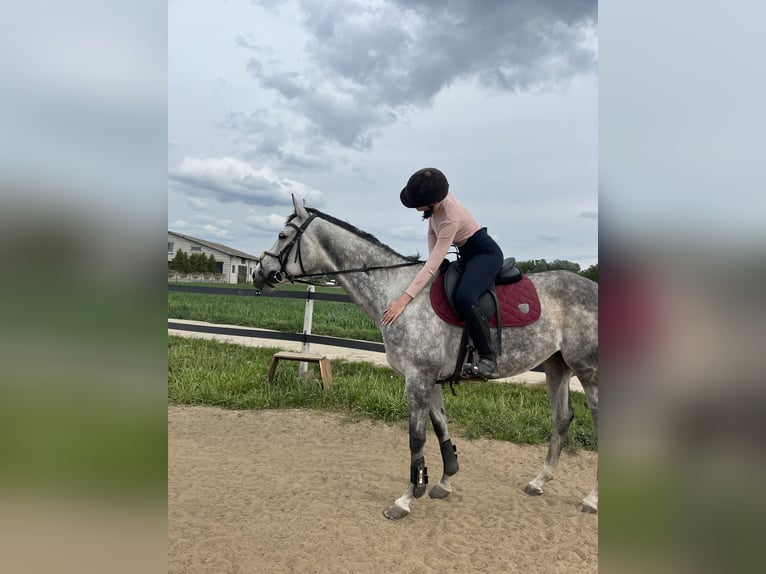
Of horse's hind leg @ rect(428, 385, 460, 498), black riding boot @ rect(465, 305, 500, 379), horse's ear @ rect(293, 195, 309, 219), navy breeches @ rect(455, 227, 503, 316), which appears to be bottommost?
horse's hind leg @ rect(428, 385, 460, 498)

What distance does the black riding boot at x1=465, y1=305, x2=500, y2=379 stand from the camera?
329 cm

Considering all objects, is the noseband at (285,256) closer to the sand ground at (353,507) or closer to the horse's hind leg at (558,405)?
the sand ground at (353,507)

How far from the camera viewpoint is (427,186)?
316 cm

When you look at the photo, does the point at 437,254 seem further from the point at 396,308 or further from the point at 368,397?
the point at 368,397

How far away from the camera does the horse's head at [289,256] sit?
3582 mm

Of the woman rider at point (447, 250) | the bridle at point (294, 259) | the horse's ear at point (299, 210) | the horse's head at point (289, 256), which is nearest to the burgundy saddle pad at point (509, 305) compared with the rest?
the woman rider at point (447, 250)

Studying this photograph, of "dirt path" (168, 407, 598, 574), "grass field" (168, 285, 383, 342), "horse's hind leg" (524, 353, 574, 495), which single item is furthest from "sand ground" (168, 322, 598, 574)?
"grass field" (168, 285, 383, 342)

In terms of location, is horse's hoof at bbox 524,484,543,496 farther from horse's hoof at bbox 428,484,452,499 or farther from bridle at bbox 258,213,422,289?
bridle at bbox 258,213,422,289

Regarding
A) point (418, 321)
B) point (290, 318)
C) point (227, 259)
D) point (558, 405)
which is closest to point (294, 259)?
point (418, 321)

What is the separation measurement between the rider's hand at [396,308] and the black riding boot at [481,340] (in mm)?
442

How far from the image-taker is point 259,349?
9.03 meters

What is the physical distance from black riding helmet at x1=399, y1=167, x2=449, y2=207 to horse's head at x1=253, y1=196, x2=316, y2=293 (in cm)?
88

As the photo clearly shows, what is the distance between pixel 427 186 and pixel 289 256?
1172 mm

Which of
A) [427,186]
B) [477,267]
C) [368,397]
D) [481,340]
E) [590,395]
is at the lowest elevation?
[368,397]
